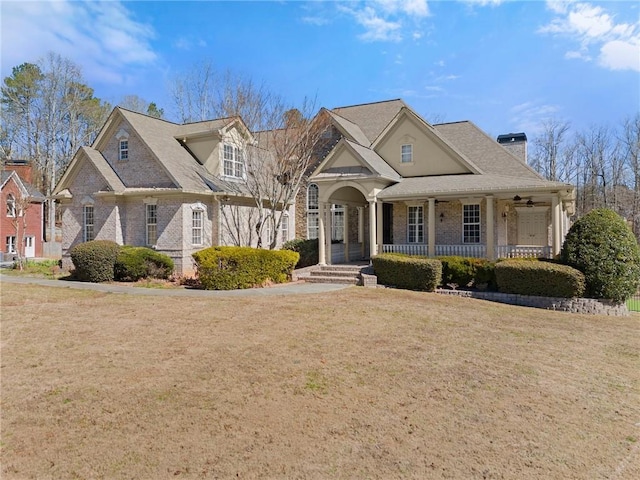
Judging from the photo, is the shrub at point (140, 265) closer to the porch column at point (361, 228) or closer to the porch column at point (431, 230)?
the porch column at point (361, 228)

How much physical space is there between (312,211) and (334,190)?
19.4 feet

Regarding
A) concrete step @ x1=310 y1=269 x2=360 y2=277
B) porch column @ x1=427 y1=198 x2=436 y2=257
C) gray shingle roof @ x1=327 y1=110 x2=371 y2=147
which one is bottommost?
concrete step @ x1=310 y1=269 x2=360 y2=277

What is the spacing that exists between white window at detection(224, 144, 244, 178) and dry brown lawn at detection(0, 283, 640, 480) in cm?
1344

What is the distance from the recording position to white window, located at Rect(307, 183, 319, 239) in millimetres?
25469

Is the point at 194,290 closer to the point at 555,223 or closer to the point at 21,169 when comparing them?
the point at 555,223

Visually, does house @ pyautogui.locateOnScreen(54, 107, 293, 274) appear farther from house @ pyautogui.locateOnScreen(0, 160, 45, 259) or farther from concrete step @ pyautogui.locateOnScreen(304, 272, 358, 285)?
house @ pyautogui.locateOnScreen(0, 160, 45, 259)

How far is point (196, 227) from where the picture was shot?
20438mm

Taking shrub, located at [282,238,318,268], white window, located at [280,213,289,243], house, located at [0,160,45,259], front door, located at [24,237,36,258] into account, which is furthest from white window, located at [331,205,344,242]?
front door, located at [24,237,36,258]

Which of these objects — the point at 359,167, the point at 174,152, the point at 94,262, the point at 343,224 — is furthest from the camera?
the point at 343,224

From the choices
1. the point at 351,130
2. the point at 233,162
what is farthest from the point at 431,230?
the point at 233,162

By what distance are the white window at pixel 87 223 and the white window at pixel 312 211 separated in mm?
11858

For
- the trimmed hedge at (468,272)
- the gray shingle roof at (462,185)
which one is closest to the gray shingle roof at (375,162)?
the gray shingle roof at (462,185)

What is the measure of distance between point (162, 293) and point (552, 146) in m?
46.2

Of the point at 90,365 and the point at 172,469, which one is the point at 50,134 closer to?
the point at 90,365
